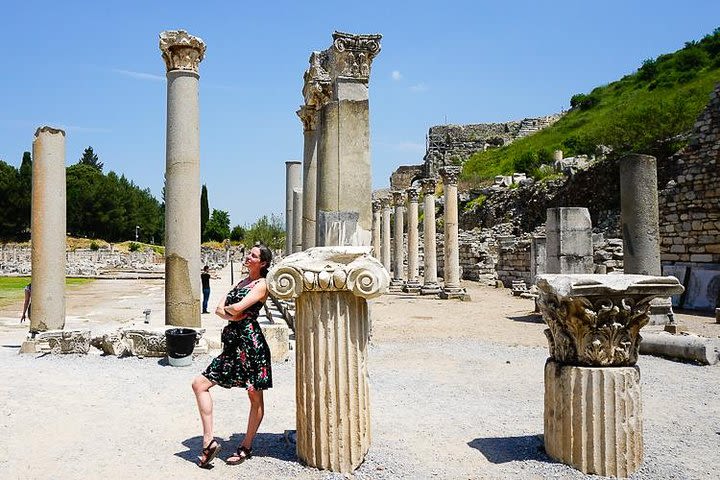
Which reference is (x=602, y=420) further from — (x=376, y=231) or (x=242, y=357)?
(x=376, y=231)

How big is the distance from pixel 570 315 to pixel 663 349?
624 centimetres

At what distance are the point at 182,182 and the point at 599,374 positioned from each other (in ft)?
24.7

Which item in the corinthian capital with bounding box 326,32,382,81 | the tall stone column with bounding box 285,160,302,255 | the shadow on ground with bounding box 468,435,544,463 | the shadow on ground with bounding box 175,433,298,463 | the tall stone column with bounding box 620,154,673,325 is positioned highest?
the corinthian capital with bounding box 326,32,382,81

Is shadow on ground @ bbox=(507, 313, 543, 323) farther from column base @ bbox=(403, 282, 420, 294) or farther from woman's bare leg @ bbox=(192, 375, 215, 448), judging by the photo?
woman's bare leg @ bbox=(192, 375, 215, 448)

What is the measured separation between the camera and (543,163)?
4447cm

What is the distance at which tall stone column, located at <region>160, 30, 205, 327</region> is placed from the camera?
996cm

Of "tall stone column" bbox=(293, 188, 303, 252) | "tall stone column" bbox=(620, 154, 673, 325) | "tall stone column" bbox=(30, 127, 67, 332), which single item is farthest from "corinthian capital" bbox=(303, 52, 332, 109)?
"tall stone column" bbox=(293, 188, 303, 252)

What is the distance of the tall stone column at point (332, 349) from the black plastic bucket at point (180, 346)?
4.59 m

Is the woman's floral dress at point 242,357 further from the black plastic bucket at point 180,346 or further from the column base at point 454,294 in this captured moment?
the column base at point 454,294

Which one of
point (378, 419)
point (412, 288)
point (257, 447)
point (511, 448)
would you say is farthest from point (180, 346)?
point (412, 288)

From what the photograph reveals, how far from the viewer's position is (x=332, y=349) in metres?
4.39

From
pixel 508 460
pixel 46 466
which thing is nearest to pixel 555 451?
pixel 508 460

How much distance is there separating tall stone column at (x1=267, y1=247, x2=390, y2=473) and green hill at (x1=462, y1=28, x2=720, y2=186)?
85.4 ft

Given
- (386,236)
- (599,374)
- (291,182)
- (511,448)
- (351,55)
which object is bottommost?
(511,448)
